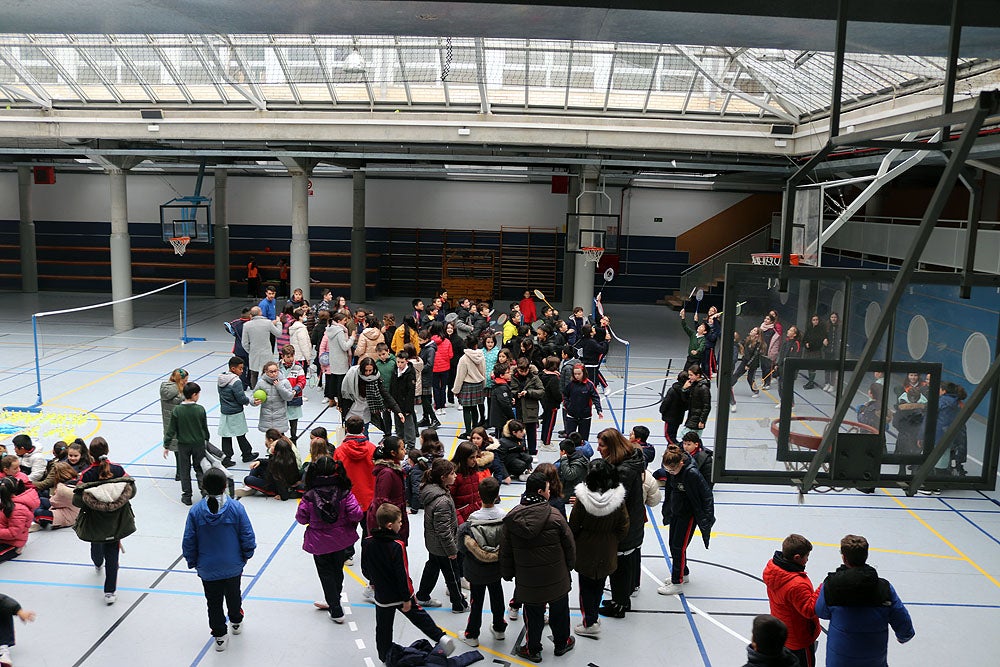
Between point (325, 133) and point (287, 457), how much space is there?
39.7 feet

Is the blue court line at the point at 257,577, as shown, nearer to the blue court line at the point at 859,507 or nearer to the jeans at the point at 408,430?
the jeans at the point at 408,430

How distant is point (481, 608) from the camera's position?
7016mm

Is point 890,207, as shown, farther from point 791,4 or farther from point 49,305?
point 49,305

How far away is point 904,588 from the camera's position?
8.62m

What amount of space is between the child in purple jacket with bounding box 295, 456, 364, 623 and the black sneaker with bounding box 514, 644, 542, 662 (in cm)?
178

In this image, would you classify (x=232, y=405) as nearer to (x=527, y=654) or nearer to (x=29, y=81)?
(x=527, y=654)

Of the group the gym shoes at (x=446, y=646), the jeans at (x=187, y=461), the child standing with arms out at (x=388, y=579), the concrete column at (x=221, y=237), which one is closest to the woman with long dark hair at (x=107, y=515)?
the jeans at (x=187, y=461)

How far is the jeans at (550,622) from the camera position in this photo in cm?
676

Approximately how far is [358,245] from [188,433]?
2044cm

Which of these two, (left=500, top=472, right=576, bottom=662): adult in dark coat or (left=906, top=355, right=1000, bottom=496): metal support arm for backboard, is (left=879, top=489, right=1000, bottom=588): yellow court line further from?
(left=906, top=355, right=1000, bottom=496): metal support arm for backboard

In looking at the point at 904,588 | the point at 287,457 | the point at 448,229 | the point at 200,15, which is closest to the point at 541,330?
the point at 287,457

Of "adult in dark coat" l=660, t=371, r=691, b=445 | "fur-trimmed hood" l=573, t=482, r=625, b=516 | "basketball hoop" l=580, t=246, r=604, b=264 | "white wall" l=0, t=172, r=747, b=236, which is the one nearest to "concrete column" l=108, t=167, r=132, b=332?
"white wall" l=0, t=172, r=747, b=236

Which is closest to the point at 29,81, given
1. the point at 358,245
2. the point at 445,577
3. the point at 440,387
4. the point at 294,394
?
the point at 358,245

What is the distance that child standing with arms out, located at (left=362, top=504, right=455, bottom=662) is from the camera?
6297 millimetres
